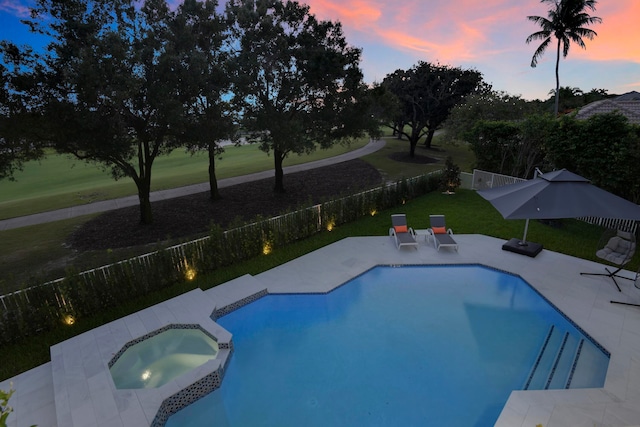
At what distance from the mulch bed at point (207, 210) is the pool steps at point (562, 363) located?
29.3 feet

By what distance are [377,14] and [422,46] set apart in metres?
5.66

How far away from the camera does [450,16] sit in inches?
700

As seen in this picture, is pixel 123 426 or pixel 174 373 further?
pixel 174 373

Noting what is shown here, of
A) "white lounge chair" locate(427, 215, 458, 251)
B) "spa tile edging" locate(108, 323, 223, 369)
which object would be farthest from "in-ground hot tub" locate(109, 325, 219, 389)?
"white lounge chair" locate(427, 215, 458, 251)

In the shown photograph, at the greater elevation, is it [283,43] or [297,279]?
[283,43]

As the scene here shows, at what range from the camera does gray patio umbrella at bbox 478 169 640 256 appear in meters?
8.64

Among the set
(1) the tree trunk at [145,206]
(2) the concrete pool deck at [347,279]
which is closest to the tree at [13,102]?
(1) the tree trunk at [145,206]

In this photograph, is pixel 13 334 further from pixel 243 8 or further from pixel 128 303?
pixel 243 8

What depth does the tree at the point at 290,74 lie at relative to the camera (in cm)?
1622

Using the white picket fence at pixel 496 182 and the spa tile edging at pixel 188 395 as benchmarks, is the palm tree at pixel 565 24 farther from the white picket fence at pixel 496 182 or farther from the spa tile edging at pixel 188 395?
the spa tile edging at pixel 188 395

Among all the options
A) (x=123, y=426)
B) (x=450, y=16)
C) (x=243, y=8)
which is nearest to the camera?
(x=123, y=426)

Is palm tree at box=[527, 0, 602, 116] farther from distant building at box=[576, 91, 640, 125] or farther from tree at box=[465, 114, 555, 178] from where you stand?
tree at box=[465, 114, 555, 178]

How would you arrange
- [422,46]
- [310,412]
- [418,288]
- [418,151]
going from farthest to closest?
[418,151] → [422,46] → [418,288] → [310,412]

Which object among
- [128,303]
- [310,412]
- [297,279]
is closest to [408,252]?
[297,279]
